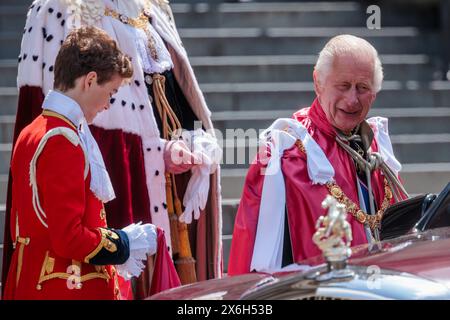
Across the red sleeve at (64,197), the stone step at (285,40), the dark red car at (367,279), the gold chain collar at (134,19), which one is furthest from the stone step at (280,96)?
the dark red car at (367,279)

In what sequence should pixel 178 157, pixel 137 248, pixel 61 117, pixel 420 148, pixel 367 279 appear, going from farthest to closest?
1. pixel 420 148
2. pixel 178 157
3. pixel 137 248
4. pixel 61 117
5. pixel 367 279

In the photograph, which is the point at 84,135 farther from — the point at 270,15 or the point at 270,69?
the point at 270,15

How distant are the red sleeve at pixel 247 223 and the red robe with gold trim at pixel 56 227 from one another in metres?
0.58

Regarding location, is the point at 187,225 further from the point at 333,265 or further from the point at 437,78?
the point at 437,78

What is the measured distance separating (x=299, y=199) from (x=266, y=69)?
4777 millimetres

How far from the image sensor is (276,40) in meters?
9.69

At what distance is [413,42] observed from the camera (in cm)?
992

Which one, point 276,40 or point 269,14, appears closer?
point 276,40

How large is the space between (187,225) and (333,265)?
7.47ft

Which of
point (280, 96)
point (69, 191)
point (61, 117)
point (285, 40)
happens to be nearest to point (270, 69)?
point (280, 96)

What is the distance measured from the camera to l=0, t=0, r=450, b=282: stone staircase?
8.47 m

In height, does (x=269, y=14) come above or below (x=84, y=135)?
above

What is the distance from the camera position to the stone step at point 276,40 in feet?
31.4
